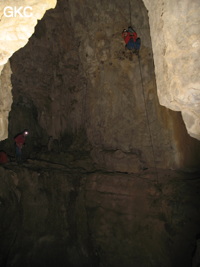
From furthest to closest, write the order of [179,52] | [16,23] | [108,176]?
[108,176]
[16,23]
[179,52]

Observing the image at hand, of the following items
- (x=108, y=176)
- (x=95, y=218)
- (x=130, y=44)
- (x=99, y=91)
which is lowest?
(x=95, y=218)

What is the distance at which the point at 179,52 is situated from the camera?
A: 8.75 ft

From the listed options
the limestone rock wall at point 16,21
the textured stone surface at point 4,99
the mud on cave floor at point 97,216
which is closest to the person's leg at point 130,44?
the textured stone surface at point 4,99

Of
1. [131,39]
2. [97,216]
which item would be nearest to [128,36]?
[131,39]

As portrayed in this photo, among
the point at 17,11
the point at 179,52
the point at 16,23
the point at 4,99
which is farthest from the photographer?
the point at 4,99

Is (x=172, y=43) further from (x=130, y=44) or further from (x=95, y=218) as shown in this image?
(x=95, y=218)

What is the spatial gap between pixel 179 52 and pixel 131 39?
4103 millimetres

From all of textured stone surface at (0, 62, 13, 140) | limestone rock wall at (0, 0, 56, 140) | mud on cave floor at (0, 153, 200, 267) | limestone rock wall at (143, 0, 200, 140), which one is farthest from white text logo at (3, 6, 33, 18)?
mud on cave floor at (0, 153, 200, 267)

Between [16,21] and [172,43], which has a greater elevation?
[16,21]

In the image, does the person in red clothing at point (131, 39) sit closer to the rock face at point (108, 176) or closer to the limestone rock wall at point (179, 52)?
the rock face at point (108, 176)

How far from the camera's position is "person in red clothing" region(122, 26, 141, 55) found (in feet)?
20.8

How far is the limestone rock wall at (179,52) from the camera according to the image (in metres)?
2.50

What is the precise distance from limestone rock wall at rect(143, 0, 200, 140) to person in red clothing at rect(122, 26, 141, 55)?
10.6ft

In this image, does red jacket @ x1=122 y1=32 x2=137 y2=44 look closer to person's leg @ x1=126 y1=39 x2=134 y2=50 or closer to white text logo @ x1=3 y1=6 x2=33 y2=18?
person's leg @ x1=126 y1=39 x2=134 y2=50
